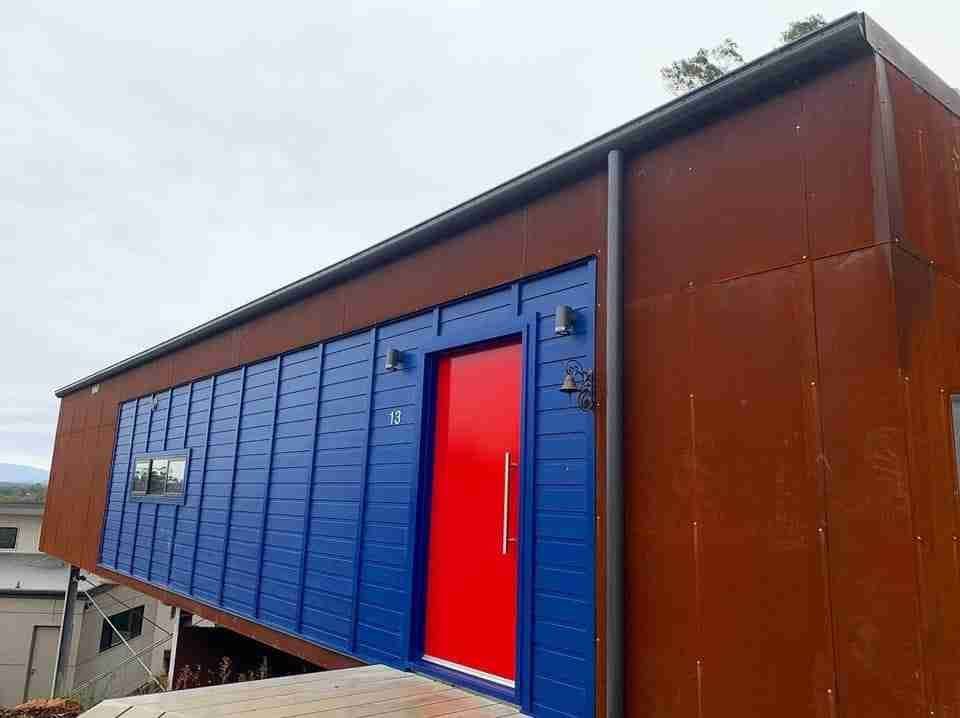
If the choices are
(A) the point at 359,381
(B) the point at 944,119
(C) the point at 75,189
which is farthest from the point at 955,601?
(C) the point at 75,189

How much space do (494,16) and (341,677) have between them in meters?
9.74

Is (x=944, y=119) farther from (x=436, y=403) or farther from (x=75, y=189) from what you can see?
(x=75, y=189)

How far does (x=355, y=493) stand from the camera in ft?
15.9

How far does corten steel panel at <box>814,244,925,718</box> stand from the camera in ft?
6.70

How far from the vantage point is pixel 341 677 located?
3688 mm

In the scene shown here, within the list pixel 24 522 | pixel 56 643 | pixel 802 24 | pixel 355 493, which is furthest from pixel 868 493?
pixel 24 522

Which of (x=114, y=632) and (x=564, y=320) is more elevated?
(x=564, y=320)

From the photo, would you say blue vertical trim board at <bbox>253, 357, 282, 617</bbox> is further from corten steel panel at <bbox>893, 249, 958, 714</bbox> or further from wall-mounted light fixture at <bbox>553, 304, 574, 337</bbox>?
corten steel panel at <bbox>893, 249, 958, 714</bbox>

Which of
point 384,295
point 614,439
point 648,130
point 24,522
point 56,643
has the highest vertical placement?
point 648,130

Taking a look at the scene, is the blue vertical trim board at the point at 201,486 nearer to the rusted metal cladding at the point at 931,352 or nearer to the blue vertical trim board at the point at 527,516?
the blue vertical trim board at the point at 527,516

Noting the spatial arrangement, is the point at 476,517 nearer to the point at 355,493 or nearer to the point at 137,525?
the point at 355,493

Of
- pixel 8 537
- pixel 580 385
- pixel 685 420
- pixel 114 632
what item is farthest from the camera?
pixel 8 537

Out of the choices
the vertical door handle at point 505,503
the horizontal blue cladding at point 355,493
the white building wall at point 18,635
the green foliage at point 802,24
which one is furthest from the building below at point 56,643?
the green foliage at point 802,24

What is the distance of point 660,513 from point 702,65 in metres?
13.1
